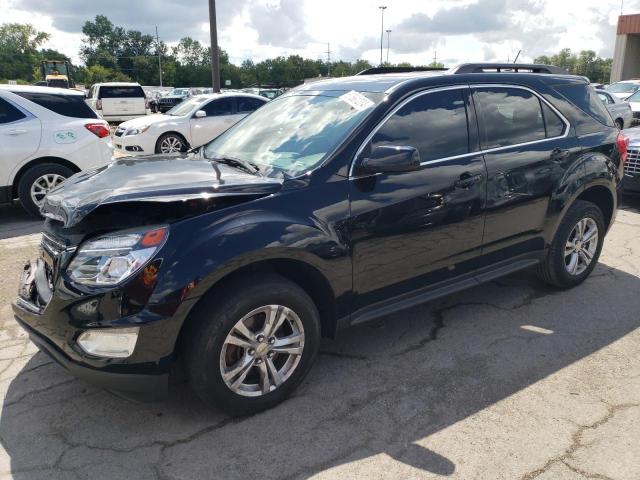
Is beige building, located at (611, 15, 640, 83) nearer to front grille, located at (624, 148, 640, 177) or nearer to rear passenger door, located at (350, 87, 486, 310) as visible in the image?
front grille, located at (624, 148, 640, 177)

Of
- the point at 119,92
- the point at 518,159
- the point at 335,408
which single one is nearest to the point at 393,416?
the point at 335,408

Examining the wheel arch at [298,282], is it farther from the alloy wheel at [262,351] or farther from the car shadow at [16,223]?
the car shadow at [16,223]

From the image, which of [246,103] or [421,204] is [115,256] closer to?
[421,204]

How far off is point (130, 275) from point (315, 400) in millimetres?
1287

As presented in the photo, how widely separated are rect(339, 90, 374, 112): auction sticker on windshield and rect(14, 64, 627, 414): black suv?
0.7 inches

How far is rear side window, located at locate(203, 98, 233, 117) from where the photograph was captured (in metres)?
12.2

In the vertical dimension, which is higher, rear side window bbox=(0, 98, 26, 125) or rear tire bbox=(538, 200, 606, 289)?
rear side window bbox=(0, 98, 26, 125)

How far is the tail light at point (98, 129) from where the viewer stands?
7145mm

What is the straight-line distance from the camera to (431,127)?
3.46m

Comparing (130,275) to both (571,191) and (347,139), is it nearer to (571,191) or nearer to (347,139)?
(347,139)

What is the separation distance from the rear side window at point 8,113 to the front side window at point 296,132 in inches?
160

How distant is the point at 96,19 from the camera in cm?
11556

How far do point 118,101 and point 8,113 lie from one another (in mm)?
15181

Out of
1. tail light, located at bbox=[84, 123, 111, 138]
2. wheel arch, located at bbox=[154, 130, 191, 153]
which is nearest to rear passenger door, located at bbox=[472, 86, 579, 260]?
tail light, located at bbox=[84, 123, 111, 138]
